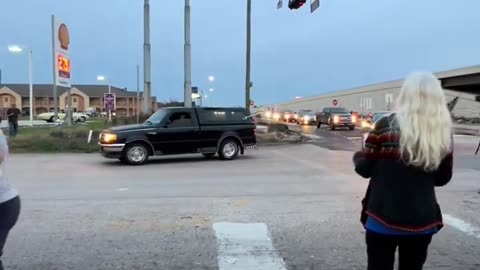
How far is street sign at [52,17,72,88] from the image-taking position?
88.4 feet

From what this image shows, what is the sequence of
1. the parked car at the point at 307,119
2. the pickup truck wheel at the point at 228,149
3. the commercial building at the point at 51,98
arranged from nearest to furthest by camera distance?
the pickup truck wheel at the point at 228,149 < the parked car at the point at 307,119 < the commercial building at the point at 51,98

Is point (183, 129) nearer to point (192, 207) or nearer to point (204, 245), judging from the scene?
point (192, 207)

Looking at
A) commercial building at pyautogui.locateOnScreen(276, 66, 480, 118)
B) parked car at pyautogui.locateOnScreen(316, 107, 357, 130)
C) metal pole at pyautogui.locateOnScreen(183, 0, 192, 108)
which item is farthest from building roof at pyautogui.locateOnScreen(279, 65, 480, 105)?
metal pole at pyautogui.locateOnScreen(183, 0, 192, 108)

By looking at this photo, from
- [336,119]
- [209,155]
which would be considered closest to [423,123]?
[209,155]

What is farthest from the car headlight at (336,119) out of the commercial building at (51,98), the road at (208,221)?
the commercial building at (51,98)

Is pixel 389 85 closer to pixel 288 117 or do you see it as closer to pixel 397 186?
pixel 288 117

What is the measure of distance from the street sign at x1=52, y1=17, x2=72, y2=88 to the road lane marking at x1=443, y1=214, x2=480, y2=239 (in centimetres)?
2250

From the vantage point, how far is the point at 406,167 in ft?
10.7

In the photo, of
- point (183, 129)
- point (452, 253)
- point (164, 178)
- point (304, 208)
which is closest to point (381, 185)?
point (452, 253)

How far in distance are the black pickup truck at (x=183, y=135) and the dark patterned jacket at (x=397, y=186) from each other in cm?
1374

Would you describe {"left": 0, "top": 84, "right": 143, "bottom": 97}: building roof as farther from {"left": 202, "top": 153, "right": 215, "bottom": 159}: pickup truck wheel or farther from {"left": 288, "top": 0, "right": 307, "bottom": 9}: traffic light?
{"left": 288, "top": 0, "right": 307, "bottom": 9}: traffic light

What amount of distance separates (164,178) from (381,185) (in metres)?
9.99

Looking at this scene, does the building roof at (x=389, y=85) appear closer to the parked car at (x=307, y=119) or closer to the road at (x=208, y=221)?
the parked car at (x=307, y=119)

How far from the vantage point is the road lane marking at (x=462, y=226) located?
271 inches
